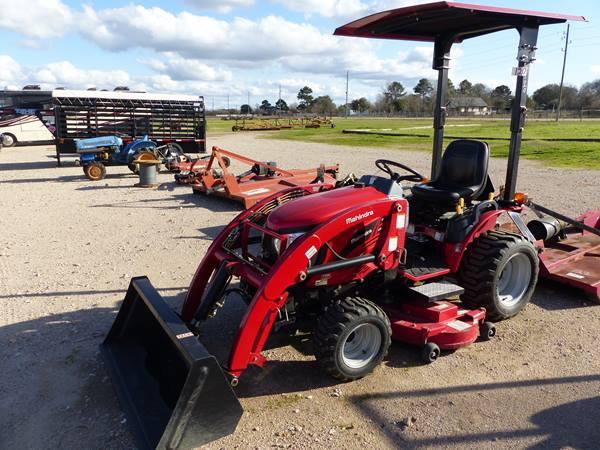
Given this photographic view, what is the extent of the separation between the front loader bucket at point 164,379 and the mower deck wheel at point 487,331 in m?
2.30

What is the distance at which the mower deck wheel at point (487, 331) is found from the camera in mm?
4191

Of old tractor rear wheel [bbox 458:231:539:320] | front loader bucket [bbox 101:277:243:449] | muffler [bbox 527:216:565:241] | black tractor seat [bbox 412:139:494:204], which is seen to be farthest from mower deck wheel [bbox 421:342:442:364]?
muffler [bbox 527:216:565:241]

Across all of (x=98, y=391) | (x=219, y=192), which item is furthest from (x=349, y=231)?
(x=219, y=192)

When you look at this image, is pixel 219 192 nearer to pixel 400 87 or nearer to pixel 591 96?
pixel 591 96

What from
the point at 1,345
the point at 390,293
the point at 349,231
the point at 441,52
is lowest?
the point at 1,345

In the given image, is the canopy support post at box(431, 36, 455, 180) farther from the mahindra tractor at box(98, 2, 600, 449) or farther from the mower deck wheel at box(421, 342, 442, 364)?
the mower deck wheel at box(421, 342, 442, 364)

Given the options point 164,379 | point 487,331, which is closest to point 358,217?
point 487,331

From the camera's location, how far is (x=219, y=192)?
9.77 m

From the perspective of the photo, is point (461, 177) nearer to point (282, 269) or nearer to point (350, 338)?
point (350, 338)

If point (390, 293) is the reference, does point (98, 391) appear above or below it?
below

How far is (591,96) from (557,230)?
85.9m

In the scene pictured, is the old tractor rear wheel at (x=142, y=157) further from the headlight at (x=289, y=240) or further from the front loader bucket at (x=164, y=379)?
the headlight at (x=289, y=240)

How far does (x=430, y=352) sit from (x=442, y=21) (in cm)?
288

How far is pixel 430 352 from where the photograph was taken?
3773mm
